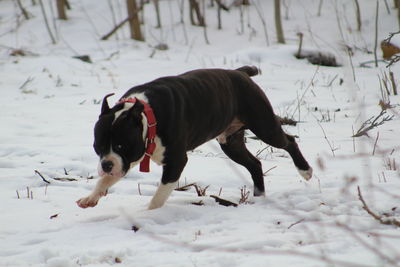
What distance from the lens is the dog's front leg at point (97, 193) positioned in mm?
3596

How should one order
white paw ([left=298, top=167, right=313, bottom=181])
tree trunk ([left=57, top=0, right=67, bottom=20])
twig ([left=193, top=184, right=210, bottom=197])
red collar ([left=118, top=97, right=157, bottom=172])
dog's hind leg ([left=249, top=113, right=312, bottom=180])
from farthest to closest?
tree trunk ([left=57, top=0, right=67, bottom=20])
white paw ([left=298, top=167, right=313, bottom=181])
dog's hind leg ([left=249, top=113, right=312, bottom=180])
twig ([left=193, top=184, right=210, bottom=197])
red collar ([left=118, top=97, right=157, bottom=172])

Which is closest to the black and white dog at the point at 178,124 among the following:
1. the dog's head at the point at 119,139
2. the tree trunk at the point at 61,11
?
the dog's head at the point at 119,139

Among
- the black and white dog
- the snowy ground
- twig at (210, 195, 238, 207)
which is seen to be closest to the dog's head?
the black and white dog

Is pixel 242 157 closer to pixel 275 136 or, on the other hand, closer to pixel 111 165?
pixel 275 136

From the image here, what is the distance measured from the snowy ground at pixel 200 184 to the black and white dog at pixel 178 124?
221mm

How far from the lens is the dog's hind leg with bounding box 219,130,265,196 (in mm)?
4348

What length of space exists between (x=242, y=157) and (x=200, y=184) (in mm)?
418

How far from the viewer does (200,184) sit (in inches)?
178

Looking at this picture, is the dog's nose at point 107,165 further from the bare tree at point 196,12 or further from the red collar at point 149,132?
the bare tree at point 196,12

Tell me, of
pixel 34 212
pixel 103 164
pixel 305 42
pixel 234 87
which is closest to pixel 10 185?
pixel 34 212

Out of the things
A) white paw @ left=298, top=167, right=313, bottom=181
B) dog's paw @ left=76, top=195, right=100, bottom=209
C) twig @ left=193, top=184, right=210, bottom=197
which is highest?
dog's paw @ left=76, top=195, right=100, bottom=209

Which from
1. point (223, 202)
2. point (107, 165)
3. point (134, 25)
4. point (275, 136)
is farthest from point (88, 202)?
point (134, 25)

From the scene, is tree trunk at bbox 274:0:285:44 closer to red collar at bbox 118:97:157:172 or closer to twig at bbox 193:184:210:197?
twig at bbox 193:184:210:197

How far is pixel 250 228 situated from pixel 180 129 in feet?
2.75
